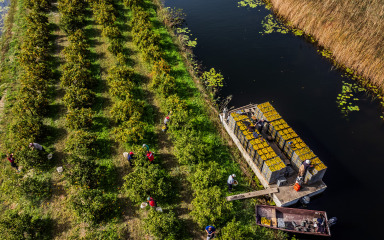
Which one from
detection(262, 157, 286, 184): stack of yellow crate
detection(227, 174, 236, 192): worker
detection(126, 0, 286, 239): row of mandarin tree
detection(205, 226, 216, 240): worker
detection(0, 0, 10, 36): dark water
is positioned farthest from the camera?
detection(0, 0, 10, 36): dark water

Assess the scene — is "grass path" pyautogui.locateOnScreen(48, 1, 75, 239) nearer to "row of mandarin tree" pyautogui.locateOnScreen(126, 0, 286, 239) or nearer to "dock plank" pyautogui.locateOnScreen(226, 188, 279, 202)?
"row of mandarin tree" pyautogui.locateOnScreen(126, 0, 286, 239)

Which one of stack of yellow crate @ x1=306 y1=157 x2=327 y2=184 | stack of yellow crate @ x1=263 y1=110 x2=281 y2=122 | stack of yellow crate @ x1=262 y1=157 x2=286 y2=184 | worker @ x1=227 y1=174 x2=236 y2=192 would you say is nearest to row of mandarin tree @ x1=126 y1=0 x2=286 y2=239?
worker @ x1=227 y1=174 x2=236 y2=192

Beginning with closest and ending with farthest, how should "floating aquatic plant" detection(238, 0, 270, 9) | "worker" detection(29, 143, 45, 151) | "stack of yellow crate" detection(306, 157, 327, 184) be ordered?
"stack of yellow crate" detection(306, 157, 327, 184) < "worker" detection(29, 143, 45, 151) < "floating aquatic plant" detection(238, 0, 270, 9)

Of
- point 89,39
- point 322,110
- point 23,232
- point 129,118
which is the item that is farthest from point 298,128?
point 89,39

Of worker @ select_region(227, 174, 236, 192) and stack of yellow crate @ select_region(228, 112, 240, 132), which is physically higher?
stack of yellow crate @ select_region(228, 112, 240, 132)

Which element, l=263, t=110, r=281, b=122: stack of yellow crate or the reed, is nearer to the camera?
l=263, t=110, r=281, b=122: stack of yellow crate

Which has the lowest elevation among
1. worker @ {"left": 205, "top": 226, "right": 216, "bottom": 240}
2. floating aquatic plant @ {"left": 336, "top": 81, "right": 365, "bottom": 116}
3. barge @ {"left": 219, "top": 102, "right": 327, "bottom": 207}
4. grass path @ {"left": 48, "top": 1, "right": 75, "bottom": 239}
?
grass path @ {"left": 48, "top": 1, "right": 75, "bottom": 239}

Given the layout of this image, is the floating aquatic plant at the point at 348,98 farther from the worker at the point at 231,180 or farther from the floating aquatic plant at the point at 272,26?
the worker at the point at 231,180
